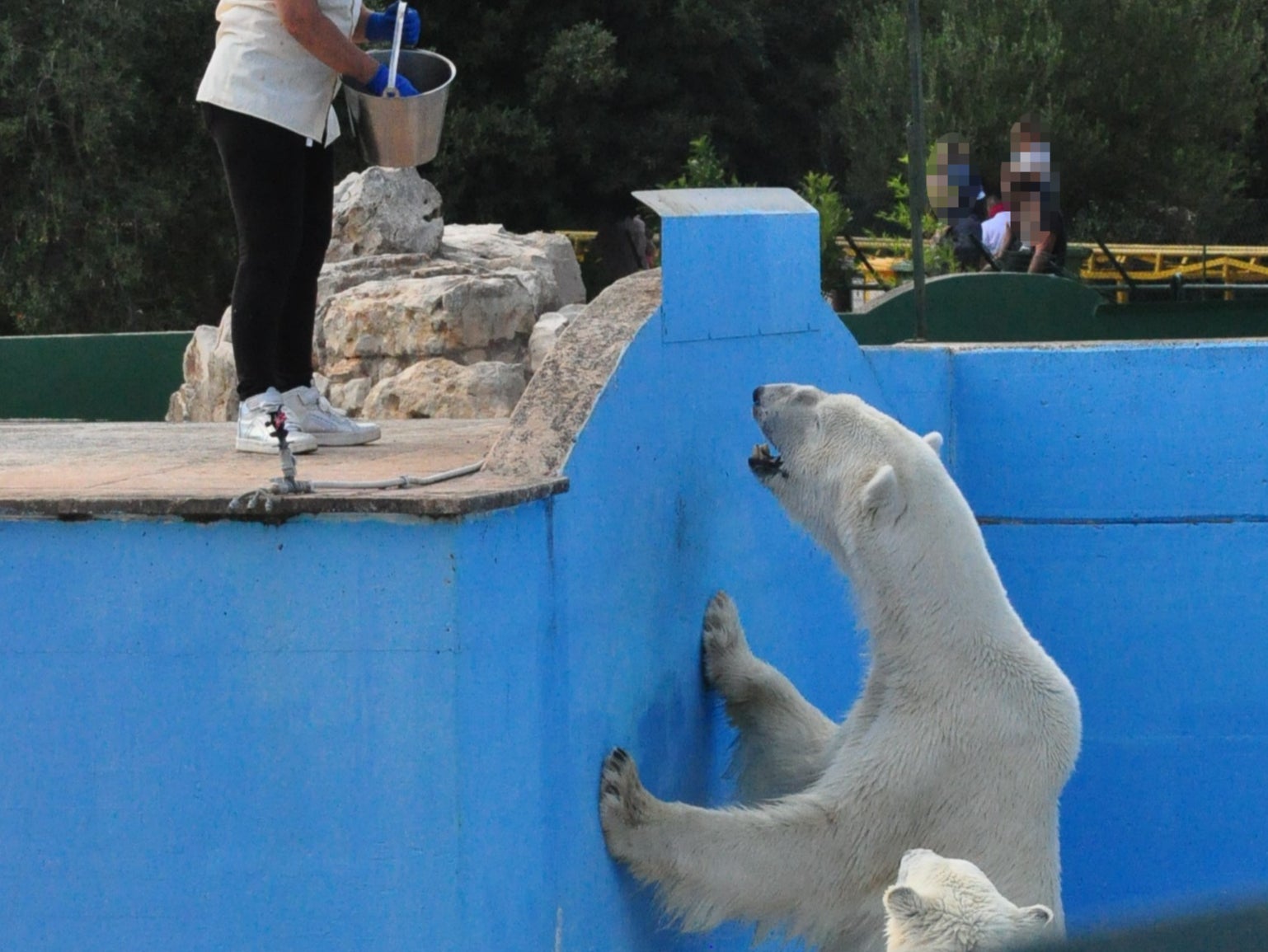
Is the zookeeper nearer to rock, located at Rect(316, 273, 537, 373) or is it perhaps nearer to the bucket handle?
the bucket handle

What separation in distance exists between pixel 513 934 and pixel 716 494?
57.7 inches

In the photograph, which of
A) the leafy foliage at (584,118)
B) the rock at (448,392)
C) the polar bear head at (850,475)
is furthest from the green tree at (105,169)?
the polar bear head at (850,475)

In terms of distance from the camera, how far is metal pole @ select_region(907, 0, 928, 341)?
5723 mm

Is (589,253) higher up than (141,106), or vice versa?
(141,106)

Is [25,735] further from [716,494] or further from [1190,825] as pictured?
[1190,825]

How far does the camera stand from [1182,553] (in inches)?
200

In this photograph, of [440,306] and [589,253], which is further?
[589,253]

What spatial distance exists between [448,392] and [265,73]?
3.66 metres

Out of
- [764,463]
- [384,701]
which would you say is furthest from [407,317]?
[384,701]

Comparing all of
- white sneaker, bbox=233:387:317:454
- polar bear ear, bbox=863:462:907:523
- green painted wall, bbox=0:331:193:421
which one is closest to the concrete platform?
white sneaker, bbox=233:387:317:454

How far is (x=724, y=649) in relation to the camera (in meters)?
3.71

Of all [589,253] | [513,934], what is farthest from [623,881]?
[589,253]

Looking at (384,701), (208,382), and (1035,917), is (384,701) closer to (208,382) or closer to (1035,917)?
(1035,917)

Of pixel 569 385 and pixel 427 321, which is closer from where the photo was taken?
pixel 569 385
